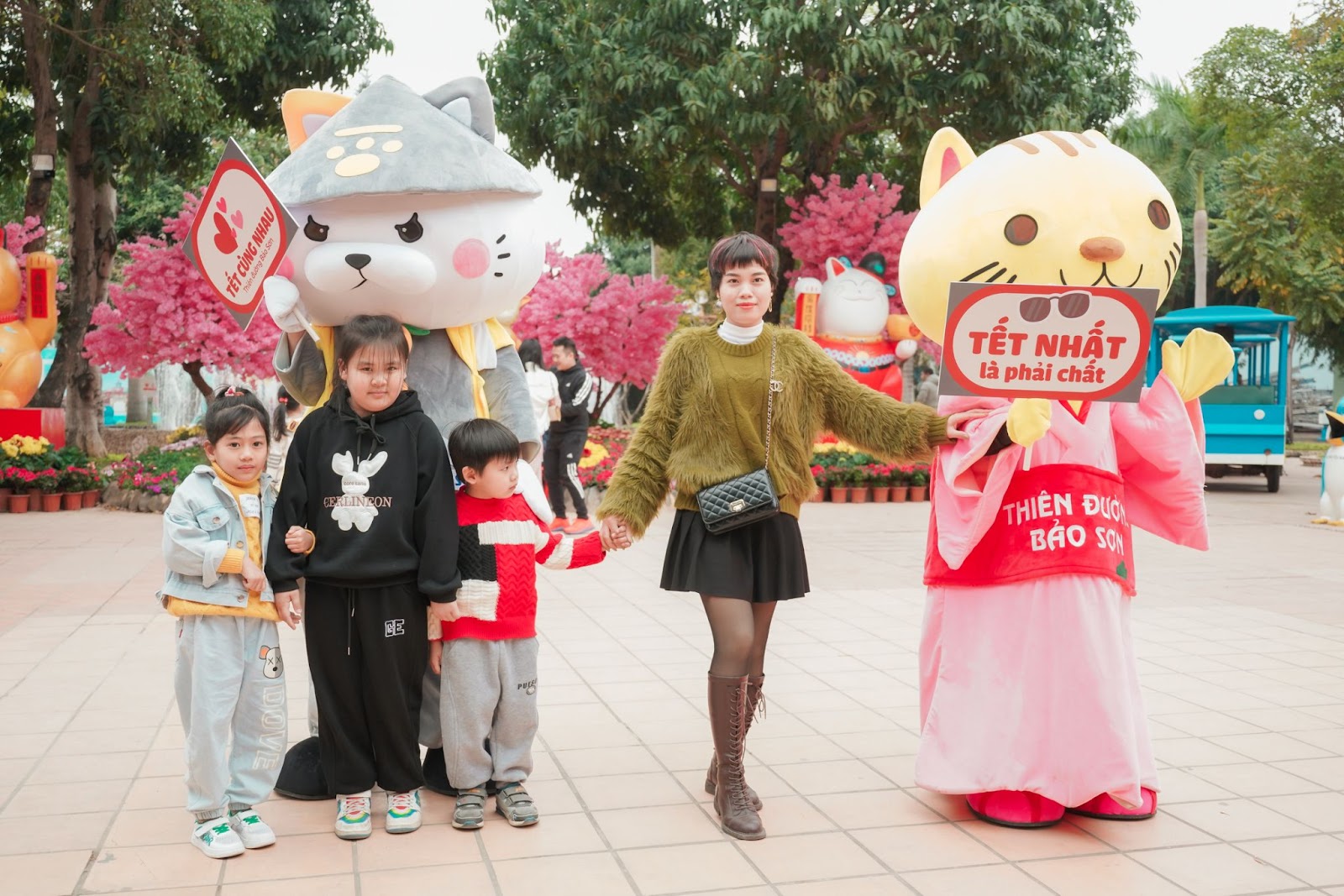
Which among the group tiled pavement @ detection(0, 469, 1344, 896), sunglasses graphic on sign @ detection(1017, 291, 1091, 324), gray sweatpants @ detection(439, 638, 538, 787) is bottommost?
tiled pavement @ detection(0, 469, 1344, 896)

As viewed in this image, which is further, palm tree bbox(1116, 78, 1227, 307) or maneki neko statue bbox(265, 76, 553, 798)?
palm tree bbox(1116, 78, 1227, 307)

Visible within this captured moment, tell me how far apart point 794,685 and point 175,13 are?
1175 cm

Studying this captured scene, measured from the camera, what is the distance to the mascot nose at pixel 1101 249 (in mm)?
3658

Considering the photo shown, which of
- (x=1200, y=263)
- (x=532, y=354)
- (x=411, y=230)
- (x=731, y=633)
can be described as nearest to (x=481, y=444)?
(x=411, y=230)

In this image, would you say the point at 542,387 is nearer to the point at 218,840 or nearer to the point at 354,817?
the point at 354,817

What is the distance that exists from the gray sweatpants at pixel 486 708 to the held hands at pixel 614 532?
0.41 meters

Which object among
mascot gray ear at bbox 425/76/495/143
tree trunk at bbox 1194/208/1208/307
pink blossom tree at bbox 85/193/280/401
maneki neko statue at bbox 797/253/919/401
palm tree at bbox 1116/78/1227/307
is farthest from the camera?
palm tree at bbox 1116/78/1227/307

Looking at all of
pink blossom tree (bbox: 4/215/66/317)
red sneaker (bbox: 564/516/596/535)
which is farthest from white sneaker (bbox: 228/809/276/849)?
pink blossom tree (bbox: 4/215/66/317)

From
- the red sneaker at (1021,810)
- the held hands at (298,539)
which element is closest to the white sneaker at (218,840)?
the held hands at (298,539)

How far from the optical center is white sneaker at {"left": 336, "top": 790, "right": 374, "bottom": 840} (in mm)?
3611

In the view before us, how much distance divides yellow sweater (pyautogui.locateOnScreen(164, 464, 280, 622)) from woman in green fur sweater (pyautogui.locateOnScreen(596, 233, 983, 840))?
40.0 inches

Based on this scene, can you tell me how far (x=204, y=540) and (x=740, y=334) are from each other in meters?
1.69

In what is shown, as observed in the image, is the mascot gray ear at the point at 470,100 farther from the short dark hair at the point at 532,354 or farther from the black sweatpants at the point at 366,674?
the short dark hair at the point at 532,354

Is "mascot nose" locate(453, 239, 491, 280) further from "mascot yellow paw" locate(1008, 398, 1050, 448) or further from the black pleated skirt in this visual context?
"mascot yellow paw" locate(1008, 398, 1050, 448)
